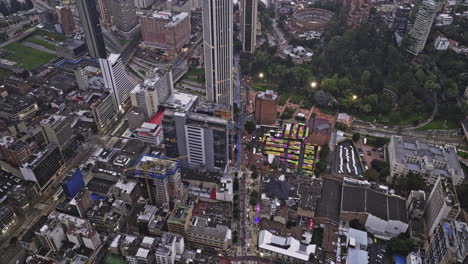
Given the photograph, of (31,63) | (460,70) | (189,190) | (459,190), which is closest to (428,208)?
(459,190)

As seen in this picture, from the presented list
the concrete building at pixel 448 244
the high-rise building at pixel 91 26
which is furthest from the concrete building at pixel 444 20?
the high-rise building at pixel 91 26

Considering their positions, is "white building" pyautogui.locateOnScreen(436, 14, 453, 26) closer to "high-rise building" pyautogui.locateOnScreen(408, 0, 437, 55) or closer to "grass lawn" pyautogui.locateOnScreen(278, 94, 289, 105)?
"high-rise building" pyautogui.locateOnScreen(408, 0, 437, 55)

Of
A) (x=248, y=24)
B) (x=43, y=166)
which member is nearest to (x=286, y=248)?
(x=43, y=166)

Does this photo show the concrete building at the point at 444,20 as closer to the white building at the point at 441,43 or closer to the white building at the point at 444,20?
the white building at the point at 444,20

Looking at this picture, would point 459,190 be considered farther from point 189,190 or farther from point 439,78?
point 189,190

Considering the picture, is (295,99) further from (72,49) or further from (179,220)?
(72,49)

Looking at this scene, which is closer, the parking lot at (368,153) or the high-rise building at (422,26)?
the parking lot at (368,153)

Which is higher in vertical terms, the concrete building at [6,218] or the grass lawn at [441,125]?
the grass lawn at [441,125]
